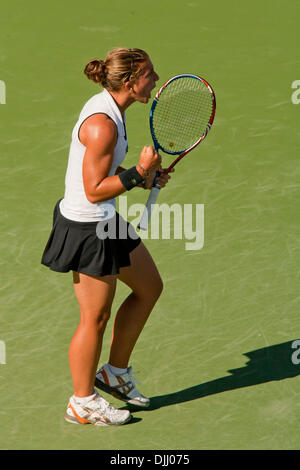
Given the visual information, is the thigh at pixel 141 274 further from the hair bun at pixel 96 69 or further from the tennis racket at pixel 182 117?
the hair bun at pixel 96 69

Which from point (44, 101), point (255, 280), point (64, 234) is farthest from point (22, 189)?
point (64, 234)

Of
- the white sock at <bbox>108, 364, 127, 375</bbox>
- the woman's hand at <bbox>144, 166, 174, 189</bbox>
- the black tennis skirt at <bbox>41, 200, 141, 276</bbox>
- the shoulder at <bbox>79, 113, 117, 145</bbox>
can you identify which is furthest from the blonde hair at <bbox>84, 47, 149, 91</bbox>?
the white sock at <bbox>108, 364, 127, 375</bbox>

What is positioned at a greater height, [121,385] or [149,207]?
[149,207]

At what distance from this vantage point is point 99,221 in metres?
5.68

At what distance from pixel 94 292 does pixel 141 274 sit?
39 centimetres

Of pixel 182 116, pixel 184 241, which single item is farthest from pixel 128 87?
pixel 184 241

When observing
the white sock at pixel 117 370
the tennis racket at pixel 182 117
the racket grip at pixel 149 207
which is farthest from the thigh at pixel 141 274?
the tennis racket at pixel 182 117

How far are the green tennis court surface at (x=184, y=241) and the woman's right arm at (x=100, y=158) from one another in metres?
1.41

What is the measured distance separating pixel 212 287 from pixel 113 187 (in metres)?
2.07

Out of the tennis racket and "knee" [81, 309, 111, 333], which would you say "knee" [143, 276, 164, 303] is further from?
the tennis racket

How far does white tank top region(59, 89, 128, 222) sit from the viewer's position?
18.2 feet

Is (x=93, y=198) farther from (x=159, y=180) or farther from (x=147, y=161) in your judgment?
(x=159, y=180)

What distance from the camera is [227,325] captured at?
6.86 m

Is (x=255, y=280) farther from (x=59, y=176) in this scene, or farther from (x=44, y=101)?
(x=44, y=101)
